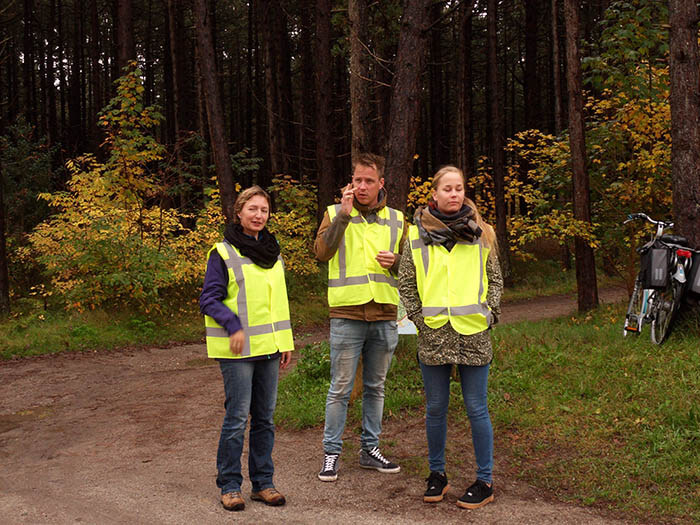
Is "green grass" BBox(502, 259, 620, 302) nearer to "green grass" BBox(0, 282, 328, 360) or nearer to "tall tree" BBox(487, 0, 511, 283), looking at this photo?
"tall tree" BBox(487, 0, 511, 283)

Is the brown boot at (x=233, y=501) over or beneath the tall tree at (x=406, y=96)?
beneath

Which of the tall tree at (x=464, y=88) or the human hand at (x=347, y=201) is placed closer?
→ the human hand at (x=347, y=201)

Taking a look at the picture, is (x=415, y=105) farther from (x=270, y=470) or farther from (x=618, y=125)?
(x=618, y=125)

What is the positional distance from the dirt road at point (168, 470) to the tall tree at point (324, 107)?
1039 cm

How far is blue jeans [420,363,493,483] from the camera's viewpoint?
173 inches

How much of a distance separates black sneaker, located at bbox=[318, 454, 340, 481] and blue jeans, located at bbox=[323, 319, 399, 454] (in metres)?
0.04

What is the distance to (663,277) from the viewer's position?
712 centimetres

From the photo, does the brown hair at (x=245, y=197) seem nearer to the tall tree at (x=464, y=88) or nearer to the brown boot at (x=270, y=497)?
the brown boot at (x=270, y=497)

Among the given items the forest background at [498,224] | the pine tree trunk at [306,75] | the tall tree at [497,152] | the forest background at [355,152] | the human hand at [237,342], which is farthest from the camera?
the pine tree trunk at [306,75]

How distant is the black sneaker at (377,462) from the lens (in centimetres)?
513

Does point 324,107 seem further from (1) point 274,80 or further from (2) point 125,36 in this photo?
(2) point 125,36

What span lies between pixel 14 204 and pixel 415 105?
51.7ft

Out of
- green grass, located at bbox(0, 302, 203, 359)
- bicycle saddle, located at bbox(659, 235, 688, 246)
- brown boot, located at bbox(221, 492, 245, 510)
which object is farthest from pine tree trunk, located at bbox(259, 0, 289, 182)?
brown boot, located at bbox(221, 492, 245, 510)

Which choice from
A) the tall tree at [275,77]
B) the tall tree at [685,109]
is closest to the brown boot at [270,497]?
the tall tree at [685,109]
